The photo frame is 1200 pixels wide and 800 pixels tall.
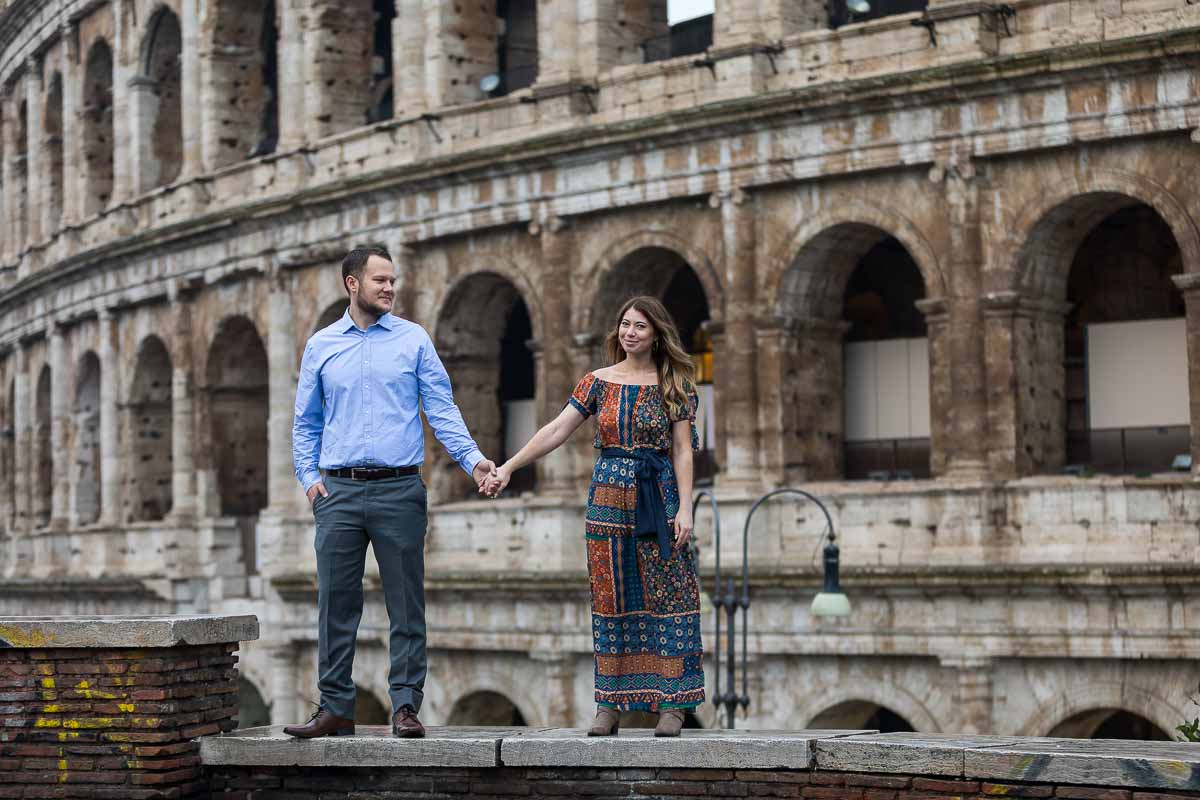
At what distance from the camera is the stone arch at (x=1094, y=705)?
2361 centimetres

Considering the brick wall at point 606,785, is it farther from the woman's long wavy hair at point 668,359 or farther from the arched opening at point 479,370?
the arched opening at point 479,370

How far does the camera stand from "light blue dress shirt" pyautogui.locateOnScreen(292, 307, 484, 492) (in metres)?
12.4

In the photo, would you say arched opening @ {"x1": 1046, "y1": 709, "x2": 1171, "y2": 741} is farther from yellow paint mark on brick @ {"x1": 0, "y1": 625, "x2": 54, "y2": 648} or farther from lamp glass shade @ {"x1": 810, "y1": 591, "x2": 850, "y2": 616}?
yellow paint mark on brick @ {"x1": 0, "y1": 625, "x2": 54, "y2": 648}

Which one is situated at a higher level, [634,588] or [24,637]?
[634,588]

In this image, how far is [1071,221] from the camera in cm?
2516

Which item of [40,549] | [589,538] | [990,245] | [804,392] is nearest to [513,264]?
[804,392]

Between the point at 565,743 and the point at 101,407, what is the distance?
2904cm

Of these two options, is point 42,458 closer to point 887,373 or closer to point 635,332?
point 887,373

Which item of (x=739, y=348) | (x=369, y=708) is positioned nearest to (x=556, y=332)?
(x=739, y=348)

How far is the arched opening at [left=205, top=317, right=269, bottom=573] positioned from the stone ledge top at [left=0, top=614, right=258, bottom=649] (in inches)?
907

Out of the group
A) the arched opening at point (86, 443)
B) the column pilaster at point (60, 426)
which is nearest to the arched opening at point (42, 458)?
the column pilaster at point (60, 426)

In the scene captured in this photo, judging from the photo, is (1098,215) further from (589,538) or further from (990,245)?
(589,538)

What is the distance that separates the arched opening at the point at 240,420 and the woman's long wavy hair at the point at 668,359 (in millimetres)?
24544

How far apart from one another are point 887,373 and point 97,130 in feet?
66.1
